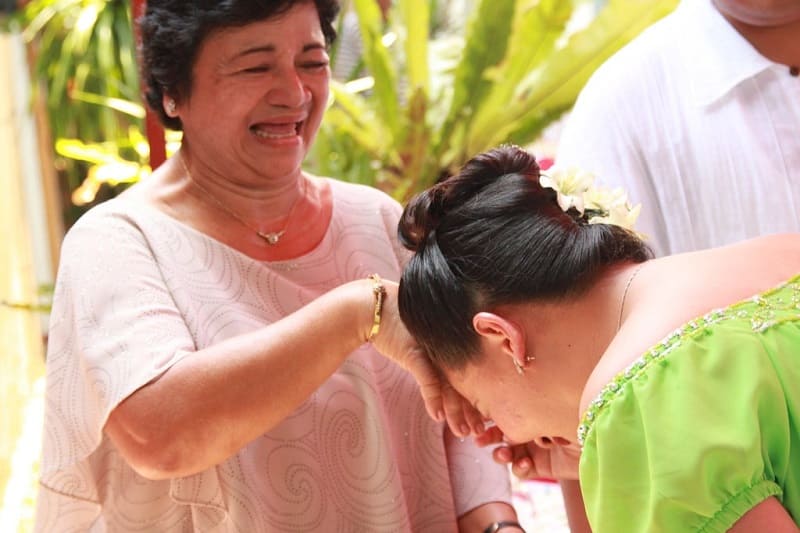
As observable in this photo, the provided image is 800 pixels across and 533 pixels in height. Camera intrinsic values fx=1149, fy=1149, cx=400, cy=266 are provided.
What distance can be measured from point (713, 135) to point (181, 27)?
85cm

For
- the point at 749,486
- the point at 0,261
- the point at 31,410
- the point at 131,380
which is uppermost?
the point at 749,486

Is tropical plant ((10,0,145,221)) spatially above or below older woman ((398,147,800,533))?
below

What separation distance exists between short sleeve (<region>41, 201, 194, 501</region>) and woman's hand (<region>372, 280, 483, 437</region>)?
27 centimetres

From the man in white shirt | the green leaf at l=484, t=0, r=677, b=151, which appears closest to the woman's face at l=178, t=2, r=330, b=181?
the man in white shirt

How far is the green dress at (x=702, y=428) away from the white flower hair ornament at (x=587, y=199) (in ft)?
1.03

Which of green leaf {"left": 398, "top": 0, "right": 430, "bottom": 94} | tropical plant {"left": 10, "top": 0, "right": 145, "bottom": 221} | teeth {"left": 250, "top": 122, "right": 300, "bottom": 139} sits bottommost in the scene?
tropical plant {"left": 10, "top": 0, "right": 145, "bottom": 221}

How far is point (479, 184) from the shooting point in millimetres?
1515

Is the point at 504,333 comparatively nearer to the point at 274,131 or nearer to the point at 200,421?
the point at 200,421

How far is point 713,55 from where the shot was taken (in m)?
1.86

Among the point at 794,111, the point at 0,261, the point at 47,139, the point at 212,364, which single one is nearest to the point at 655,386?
the point at 212,364

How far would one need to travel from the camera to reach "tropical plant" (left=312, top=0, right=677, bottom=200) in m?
3.54

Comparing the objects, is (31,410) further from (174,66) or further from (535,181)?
(535,181)

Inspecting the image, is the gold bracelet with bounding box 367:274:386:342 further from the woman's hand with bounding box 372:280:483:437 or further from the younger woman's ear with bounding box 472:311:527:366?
the younger woman's ear with bounding box 472:311:527:366

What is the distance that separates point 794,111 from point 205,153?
0.94 m
